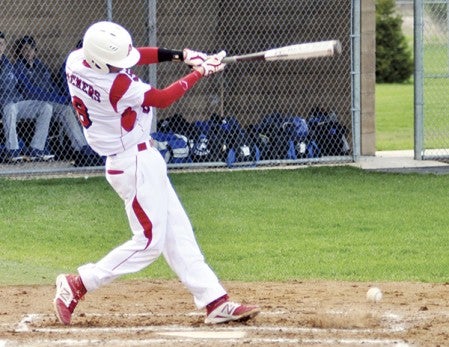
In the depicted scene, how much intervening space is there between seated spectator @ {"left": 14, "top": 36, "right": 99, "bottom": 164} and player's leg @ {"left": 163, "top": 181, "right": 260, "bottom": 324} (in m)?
7.27

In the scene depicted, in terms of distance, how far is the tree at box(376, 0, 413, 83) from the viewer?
31.7 meters

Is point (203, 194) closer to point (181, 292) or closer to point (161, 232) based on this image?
point (181, 292)

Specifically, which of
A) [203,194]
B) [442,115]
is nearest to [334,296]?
[203,194]

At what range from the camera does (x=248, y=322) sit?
287 inches

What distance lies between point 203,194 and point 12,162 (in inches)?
109

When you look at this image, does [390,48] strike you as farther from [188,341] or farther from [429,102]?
[188,341]

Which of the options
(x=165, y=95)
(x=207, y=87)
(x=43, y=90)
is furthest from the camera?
(x=207, y=87)

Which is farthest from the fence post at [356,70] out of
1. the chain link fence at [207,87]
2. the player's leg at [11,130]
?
the player's leg at [11,130]

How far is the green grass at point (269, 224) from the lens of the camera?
9430mm

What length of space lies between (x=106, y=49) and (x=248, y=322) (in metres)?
1.86

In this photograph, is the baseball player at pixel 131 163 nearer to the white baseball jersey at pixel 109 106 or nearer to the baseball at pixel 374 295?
the white baseball jersey at pixel 109 106

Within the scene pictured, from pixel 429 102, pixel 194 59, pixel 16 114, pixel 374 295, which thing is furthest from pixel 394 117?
pixel 194 59

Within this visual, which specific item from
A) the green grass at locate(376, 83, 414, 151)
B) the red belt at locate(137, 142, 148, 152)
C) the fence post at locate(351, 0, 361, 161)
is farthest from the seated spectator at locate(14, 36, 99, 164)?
the red belt at locate(137, 142, 148, 152)

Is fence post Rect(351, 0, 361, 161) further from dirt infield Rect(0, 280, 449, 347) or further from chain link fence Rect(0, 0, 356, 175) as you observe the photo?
dirt infield Rect(0, 280, 449, 347)
